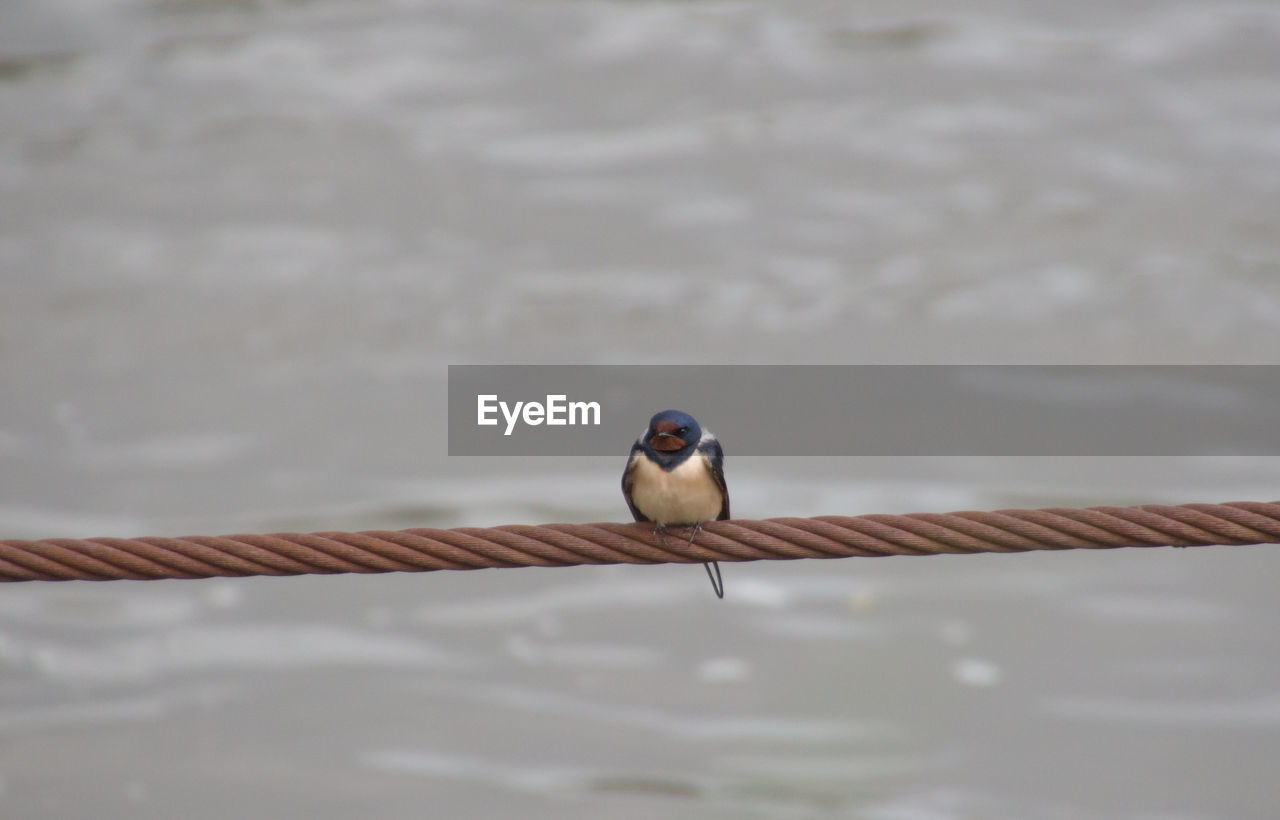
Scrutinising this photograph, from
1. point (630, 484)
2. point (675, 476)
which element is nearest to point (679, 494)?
point (675, 476)

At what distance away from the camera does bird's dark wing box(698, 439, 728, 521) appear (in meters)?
2.50

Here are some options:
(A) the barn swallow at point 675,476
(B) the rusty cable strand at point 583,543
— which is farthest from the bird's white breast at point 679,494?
(B) the rusty cable strand at point 583,543

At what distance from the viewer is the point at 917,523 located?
186cm

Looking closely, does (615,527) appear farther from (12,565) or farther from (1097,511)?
(12,565)

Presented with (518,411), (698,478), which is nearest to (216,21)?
(518,411)

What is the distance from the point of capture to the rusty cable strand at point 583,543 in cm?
182

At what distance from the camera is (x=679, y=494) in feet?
7.86

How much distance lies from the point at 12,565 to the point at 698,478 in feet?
4.14

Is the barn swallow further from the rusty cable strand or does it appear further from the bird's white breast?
the rusty cable strand

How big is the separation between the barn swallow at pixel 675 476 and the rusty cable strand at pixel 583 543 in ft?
1.55

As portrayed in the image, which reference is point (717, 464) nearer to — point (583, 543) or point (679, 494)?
point (679, 494)

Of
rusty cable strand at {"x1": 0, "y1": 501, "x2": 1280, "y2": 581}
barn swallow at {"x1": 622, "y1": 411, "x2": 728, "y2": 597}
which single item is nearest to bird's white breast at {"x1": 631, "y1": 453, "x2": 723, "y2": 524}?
Answer: barn swallow at {"x1": 622, "y1": 411, "x2": 728, "y2": 597}

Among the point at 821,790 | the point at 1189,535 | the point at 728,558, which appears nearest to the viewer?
the point at 1189,535

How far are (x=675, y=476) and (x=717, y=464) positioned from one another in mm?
165
